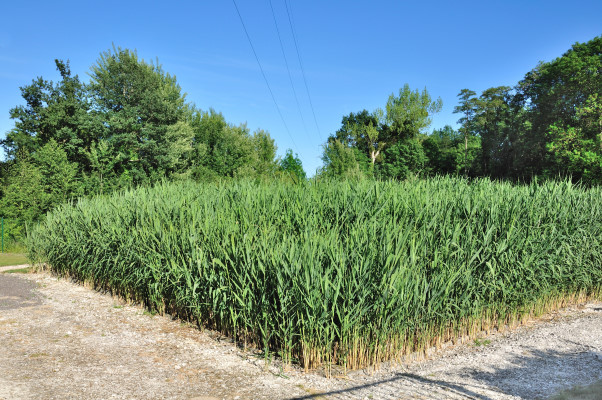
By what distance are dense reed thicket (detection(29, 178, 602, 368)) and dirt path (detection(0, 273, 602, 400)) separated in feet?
0.95

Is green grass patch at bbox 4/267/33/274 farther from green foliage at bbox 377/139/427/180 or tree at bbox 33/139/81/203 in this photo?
green foliage at bbox 377/139/427/180

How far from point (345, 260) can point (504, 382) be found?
5.98 ft

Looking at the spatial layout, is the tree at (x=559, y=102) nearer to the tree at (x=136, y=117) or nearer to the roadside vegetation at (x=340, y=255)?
the roadside vegetation at (x=340, y=255)

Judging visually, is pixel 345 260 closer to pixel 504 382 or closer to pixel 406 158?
pixel 504 382

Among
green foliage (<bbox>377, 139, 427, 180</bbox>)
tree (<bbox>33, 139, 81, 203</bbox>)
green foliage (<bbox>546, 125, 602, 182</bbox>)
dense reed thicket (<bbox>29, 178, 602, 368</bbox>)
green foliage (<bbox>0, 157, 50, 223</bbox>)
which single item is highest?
green foliage (<bbox>377, 139, 427, 180</bbox>)

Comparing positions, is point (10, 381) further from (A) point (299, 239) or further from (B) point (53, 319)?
(A) point (299, 239)

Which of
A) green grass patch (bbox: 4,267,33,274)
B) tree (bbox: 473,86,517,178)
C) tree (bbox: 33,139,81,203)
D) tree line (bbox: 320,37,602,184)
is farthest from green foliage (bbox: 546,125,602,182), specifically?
tree (bbox: 33,139,81,203)

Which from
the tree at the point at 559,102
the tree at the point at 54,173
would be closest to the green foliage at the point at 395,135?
the tree at the point at 559,102

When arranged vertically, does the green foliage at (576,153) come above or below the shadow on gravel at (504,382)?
above

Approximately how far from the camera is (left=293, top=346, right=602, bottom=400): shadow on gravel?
11.2 ft

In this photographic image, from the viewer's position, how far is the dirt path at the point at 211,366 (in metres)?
3.48

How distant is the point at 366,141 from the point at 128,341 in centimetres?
4517

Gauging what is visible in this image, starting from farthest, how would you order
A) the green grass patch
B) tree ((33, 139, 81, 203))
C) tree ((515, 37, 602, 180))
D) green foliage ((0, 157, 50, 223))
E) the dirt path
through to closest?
1. tree ((515, 37, 602, 180))
2. tree ((33, 139, 81, 203))
3. green foliage ((0, 157, 50, 223))
4. the green grass patch
5. the dirt path

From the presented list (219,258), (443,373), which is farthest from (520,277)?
(219,258)
